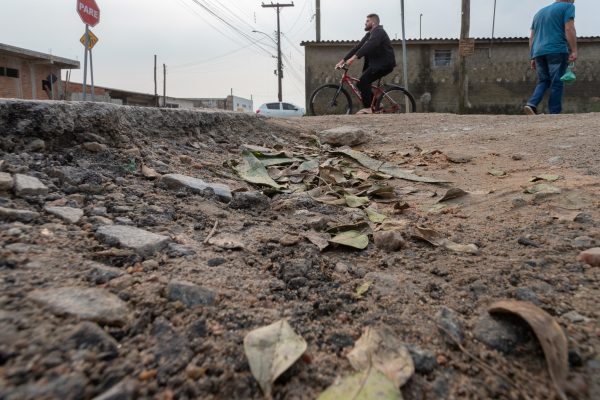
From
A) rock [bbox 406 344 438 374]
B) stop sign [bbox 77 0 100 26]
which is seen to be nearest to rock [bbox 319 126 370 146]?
rock [bbox 406 344 438 374]

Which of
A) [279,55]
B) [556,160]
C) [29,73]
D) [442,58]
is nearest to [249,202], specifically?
[556,160]

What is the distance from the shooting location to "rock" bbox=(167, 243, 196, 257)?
1.25m

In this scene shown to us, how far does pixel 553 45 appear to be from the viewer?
491cm

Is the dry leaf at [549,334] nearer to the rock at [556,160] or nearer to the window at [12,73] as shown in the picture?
the rock at [556,160]

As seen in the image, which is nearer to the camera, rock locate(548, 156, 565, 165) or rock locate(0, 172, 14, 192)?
rock locate(0, 172, 14, 192)

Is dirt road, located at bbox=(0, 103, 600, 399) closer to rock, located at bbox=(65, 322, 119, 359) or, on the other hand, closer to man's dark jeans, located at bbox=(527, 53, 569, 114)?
rock, located at bbox=(65, 322, 119, 359)

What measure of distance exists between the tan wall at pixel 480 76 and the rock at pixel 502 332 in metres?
14.3

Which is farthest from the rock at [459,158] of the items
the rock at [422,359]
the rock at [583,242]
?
the rock at [422,359]

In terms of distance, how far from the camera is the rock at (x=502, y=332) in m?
0.92

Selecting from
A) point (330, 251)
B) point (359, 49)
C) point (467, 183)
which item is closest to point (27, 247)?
point (330, 251)

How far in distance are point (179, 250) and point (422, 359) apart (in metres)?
0.74

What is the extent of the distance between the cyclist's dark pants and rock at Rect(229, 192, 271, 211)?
4.68 metres

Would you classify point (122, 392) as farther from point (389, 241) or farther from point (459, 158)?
point (459, 158)

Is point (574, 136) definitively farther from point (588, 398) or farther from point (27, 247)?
point (27, 247)
